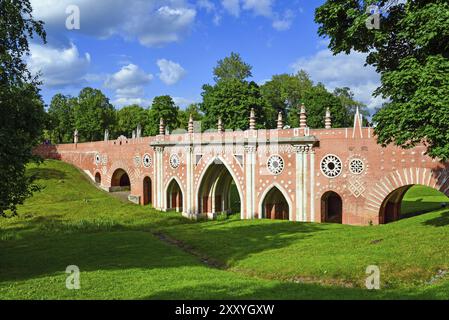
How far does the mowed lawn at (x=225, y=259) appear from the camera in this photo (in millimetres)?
11945

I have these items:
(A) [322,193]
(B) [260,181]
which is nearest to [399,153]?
(A) [322,193]

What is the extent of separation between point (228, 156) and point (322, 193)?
8.56 meters

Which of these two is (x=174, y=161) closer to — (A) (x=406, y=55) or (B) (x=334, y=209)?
(B) (x=334, y=209)

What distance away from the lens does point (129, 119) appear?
76625 millimetres

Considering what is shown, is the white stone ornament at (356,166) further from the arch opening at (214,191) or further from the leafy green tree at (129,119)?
the leafy green tree at (129,119)

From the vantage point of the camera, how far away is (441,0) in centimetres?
1306

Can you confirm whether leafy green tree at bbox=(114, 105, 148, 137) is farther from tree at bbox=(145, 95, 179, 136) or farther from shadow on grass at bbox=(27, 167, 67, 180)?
shadow on grass at bbox=(27, 167, 67, 180)

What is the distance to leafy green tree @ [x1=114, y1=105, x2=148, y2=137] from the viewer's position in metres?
72.1

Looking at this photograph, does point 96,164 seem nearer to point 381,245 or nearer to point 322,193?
point 322,193

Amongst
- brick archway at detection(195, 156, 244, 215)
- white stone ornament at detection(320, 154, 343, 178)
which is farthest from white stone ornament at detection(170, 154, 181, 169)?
white stone ornament at detection(320, 154, 343, 178)

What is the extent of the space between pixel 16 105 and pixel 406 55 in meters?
14.2

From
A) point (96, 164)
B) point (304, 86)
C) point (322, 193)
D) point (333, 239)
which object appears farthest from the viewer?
point (304, 86)

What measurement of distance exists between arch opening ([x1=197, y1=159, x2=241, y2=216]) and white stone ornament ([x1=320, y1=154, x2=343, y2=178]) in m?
10.0

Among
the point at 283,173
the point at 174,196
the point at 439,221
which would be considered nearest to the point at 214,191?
the point at 174,196
